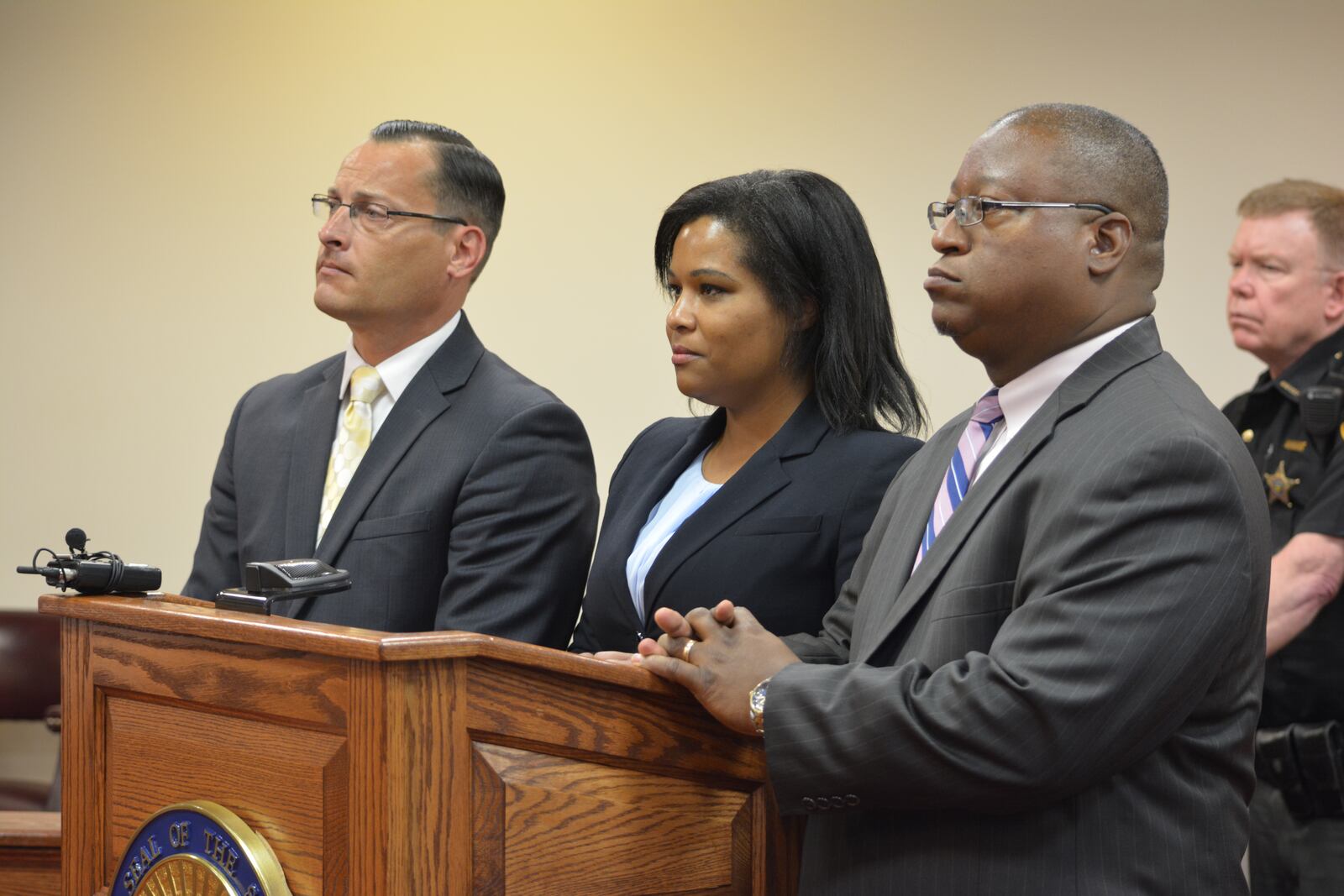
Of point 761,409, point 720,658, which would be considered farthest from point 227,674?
point 761,409

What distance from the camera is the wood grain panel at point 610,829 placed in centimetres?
168

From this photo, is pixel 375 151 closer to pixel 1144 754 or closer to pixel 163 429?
pixel 1144 754

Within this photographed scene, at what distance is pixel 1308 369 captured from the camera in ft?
11.3

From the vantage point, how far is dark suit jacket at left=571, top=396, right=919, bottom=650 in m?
2.40

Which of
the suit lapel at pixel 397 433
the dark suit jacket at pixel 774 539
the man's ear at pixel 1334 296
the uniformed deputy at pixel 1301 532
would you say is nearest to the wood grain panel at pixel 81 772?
the suit lapel at pixel 397 433

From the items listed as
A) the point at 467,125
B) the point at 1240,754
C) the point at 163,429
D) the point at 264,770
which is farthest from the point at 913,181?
the point at 264,770

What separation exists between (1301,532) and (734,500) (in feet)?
4.78

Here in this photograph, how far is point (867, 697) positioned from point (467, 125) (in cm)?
366

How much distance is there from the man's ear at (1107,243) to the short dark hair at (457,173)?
1457 mm

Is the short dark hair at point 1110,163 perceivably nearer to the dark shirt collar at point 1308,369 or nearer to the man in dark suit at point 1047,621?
the man in dark suit at point 1047,621

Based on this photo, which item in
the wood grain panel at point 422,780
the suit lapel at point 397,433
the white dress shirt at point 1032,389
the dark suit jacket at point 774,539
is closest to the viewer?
the wood grain panel at point 422,780

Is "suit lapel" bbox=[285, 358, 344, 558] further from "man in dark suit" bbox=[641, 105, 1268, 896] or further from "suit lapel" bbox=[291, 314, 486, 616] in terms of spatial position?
"man in dark suit" bbox=[641, 105, 1268, 896]

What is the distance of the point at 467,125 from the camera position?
4.99 m

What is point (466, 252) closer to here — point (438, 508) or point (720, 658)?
point (438, 508)
